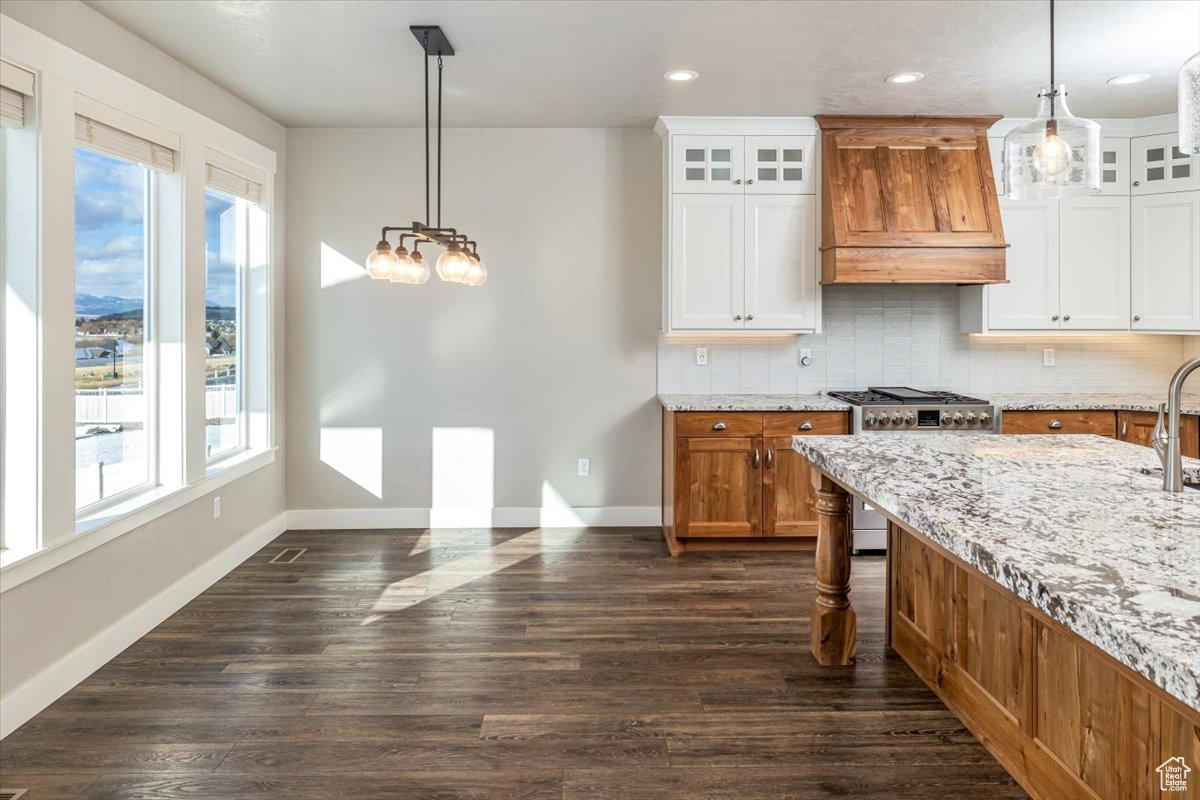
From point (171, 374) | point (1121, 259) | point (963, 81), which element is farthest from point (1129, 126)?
point (171, 374)

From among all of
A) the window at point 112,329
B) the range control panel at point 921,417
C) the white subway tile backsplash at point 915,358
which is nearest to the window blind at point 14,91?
the window at point 112,329

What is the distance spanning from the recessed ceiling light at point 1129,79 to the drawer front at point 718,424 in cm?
246

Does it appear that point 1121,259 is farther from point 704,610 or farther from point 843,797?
point 843,797

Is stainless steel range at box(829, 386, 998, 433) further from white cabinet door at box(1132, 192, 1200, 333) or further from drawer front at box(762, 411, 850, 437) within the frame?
white cabinet door at box(1132, 192, 1200, 333)

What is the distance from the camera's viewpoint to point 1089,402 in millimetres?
4543

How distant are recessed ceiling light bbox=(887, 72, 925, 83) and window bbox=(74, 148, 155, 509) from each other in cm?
357

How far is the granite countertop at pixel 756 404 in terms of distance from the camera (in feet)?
14.7

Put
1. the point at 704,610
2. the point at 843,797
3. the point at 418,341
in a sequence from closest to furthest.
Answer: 1. the point at 843,797
2. the point at 704,610
3. the point at 418,341

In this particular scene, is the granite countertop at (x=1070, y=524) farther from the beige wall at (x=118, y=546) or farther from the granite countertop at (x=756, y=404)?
the beige wall at (x=118, y=546)

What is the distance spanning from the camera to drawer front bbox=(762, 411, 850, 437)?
4.52 metres

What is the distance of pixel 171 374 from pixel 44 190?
1162mm

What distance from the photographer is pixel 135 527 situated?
10.9ft

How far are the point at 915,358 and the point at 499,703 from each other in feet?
11.9

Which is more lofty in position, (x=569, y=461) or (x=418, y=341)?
(x=418, y=341)
